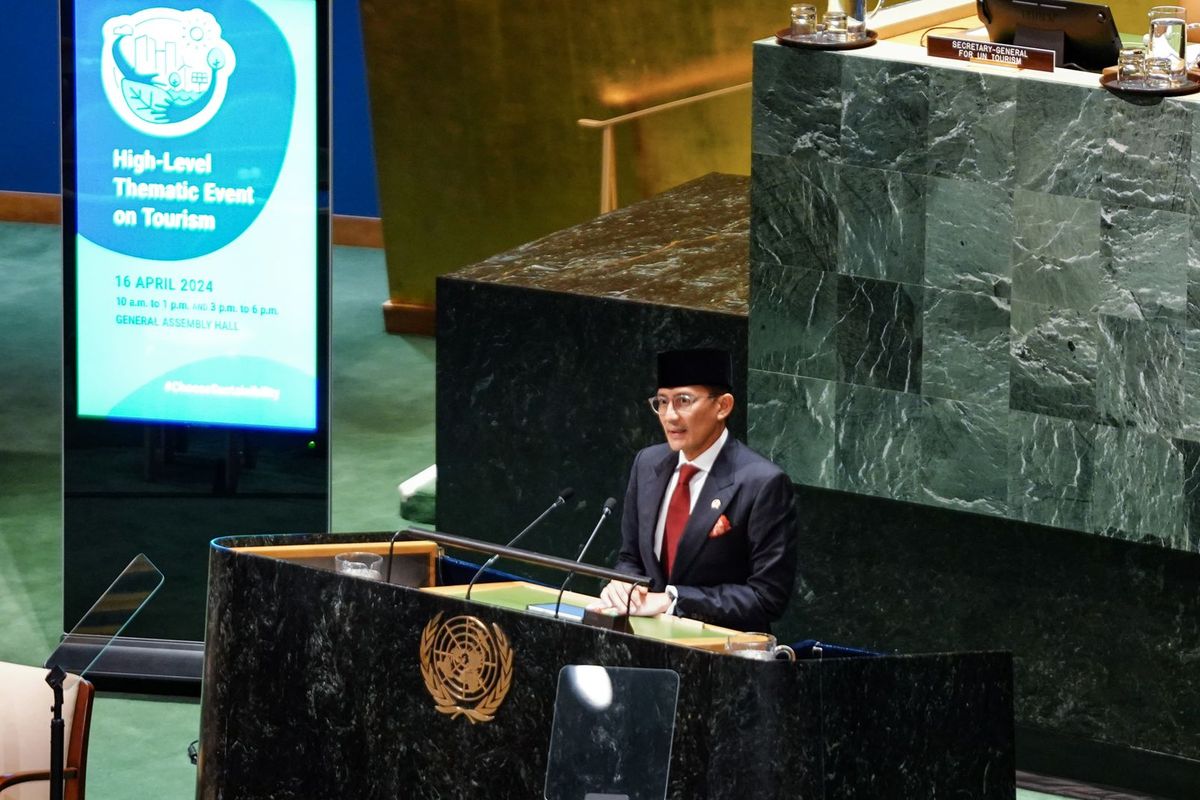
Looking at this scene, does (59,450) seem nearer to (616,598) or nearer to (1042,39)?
(1042,39)

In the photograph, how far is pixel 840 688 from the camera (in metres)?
3.95

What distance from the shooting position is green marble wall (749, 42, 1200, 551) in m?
5.50

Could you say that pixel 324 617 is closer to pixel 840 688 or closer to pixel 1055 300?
pixel 840 688

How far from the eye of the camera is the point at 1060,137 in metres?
5.54

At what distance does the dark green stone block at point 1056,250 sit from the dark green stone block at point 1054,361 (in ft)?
0.14

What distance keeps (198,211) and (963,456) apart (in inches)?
95.6

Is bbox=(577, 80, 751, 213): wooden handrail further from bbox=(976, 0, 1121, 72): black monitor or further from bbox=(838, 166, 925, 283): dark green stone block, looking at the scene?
bbox=(976, 0, 1121, 72): black monitor

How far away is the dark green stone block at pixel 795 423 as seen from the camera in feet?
20.1

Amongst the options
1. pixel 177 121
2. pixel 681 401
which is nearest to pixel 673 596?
pixel 681 401

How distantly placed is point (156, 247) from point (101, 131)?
39 centimetres

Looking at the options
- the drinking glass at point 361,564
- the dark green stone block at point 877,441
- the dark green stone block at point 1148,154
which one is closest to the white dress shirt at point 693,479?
the drinking glass at point 361,564

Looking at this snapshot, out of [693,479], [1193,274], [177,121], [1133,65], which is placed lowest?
[693,479]

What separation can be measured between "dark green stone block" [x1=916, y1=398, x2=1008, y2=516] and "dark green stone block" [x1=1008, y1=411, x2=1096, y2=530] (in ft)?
0.12

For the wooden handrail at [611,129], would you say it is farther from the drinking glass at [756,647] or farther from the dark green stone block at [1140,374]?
the drinking glass at [756,647]
